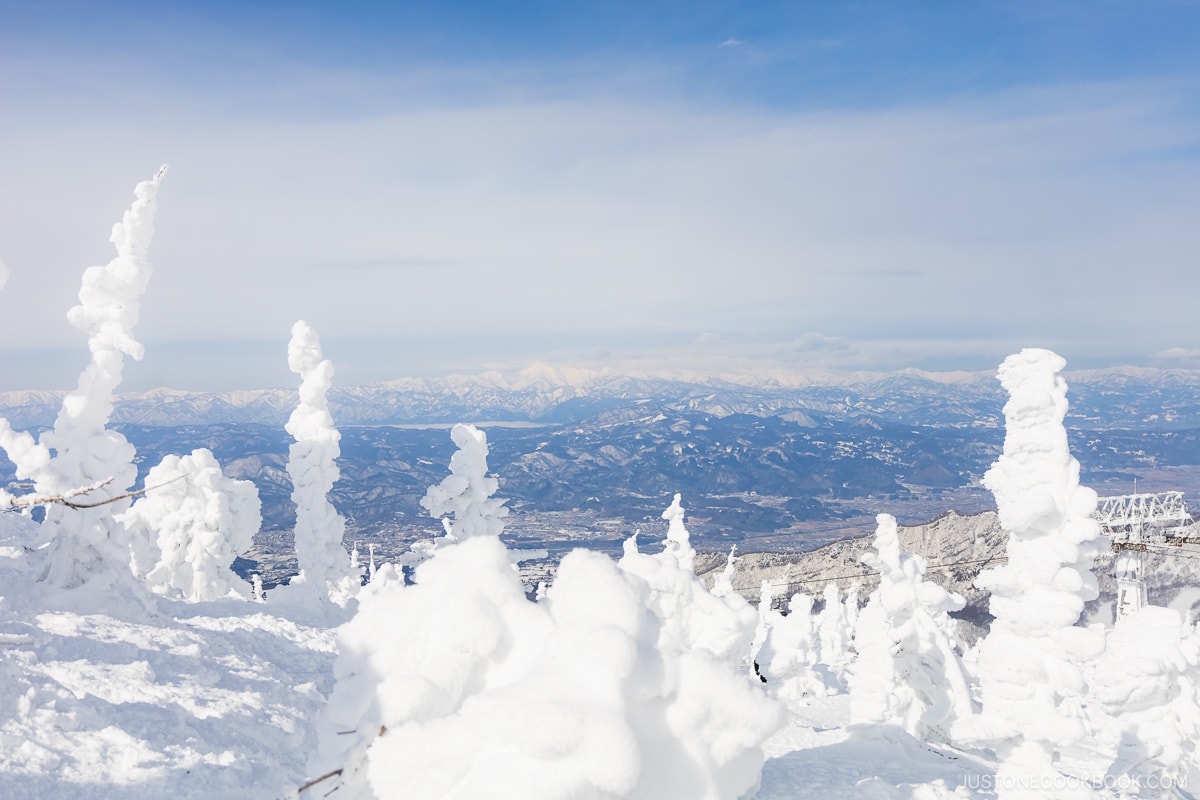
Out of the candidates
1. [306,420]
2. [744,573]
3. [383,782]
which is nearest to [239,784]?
[383,782]

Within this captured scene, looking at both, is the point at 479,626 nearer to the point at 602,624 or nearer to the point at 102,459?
the point at 602,624

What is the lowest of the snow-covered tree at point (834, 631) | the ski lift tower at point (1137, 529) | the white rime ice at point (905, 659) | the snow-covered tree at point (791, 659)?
the snow-covered tree at point (834, 631)

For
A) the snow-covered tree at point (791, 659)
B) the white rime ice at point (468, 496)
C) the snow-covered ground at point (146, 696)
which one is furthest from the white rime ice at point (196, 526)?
the snow-covered tree at point (791, 659)

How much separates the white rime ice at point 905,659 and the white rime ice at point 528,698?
1815cm

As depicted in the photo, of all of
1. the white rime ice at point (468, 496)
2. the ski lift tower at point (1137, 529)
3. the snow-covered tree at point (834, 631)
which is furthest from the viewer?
the snow-covered tree at point (834, 631)

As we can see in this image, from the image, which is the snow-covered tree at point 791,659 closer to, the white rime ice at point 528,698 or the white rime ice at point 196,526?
the white rime ice at point 196,526

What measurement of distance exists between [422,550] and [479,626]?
94.0 feet

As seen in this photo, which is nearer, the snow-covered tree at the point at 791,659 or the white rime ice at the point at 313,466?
the white rime ice at the point at 313,466

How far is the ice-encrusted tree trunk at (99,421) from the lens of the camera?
67.6 feet

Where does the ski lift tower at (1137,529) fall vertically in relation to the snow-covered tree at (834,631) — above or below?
above

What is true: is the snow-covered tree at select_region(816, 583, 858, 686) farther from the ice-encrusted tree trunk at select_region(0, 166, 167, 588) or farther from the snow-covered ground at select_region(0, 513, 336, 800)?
the ice-encrusted tree trunk at select_region(0, 166, 167, 588)

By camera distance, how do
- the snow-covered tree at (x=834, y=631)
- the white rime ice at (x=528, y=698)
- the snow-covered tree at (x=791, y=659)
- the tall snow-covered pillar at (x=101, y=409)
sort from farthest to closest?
the snow-covered tree at (x=834, y=631)
the snow-covered tree at (x=791, y=659)
the tall snow-covered pillar at (x=101, y=409)
the white rime ice at (x=528, y=698)

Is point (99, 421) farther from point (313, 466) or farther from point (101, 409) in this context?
point (313, 466)

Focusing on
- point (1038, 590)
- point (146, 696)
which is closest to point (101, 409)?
point (146, 696)
